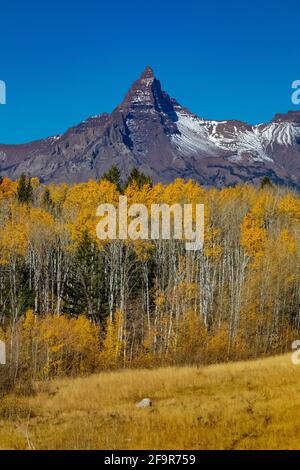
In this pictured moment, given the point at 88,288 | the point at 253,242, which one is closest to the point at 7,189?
the point at 88,288

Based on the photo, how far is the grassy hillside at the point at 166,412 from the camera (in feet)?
53.7

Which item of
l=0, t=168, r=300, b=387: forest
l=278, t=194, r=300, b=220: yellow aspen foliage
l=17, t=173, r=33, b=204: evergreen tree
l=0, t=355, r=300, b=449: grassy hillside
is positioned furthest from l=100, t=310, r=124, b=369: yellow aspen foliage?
l=17, t=173, r=33, b=204: evergreen tree

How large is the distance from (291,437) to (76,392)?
44.9 feet

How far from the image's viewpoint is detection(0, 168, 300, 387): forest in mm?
39188

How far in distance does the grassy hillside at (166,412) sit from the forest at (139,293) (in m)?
7.80

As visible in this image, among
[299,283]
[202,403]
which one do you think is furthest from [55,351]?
[299,283]

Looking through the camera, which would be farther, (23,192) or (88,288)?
(23,192)

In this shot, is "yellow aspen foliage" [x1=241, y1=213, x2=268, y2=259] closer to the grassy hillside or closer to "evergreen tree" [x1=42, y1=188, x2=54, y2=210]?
the grassy hillside

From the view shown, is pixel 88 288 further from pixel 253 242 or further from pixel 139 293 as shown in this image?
pixel 253 242

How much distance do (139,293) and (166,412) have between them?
29175 mm

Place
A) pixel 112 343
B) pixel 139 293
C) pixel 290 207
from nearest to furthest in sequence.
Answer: pixel 112 343 → pixel 139 293 → pixel 290 207

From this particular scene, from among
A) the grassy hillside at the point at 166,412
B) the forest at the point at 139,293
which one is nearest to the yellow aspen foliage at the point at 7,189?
the forest at the point at 139,293

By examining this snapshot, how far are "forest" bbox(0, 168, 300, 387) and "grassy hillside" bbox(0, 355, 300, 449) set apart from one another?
7796 millimetres

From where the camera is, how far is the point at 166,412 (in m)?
20.4
